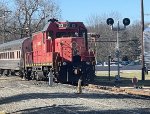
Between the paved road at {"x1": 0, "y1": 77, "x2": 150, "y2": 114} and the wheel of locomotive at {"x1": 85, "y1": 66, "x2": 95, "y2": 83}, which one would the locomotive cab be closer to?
the wheel of locomotive at {"x1": 85, "y1": 66, "x2": 95, "y2": 83}

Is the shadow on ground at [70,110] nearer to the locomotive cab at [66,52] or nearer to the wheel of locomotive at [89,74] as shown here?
the locomotive cab at [66,52]

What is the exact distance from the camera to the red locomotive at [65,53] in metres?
25.5

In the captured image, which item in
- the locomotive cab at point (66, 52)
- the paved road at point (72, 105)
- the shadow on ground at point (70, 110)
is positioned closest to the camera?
the shadow on ground at point (70, 110)

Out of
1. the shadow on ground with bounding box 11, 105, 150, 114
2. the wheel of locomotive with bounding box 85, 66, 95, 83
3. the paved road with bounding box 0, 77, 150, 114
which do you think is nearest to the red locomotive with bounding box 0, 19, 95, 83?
the wheel of locomotive with bounding box 85, 66, 95, 83

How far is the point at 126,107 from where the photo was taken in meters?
14.3

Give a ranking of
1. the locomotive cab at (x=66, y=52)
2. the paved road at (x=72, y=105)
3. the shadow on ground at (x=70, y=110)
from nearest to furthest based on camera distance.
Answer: the shadow on ground at (x=70, y=110) < the paved road at (x=72, y=105) < the locomotive cab at (x=66, y=52)

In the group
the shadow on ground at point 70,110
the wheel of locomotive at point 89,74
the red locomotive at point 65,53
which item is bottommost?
the shadow on ground at point 70,110

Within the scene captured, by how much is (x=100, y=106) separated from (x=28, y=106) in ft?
9.27

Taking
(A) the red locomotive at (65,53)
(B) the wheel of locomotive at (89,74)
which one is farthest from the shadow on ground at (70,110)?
(B) the wheel of locomotive at (89,74)

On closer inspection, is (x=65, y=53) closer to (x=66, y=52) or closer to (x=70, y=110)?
(x=66, y=52)

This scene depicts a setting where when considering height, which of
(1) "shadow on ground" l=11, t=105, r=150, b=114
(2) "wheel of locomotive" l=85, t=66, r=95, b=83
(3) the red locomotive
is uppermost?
(3) the red locomotive

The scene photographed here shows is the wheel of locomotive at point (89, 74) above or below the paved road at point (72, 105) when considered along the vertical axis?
above

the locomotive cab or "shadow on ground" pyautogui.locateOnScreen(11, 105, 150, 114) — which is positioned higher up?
the locomotive cab

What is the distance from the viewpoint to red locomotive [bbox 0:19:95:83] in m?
25.5
